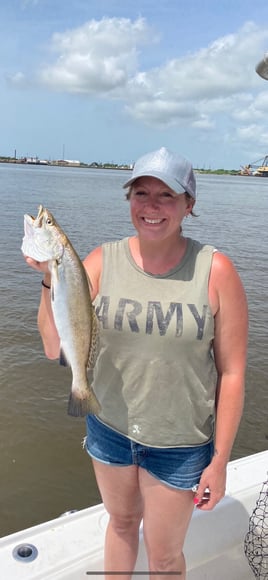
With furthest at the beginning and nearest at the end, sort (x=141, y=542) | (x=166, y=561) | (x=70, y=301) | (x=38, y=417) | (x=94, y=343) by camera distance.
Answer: (x=38, y=417) < (x=141, y=542) < (x=166, y=561) < (x=94, y=343) < (x=70, y=301)

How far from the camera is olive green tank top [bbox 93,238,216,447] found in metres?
2.34

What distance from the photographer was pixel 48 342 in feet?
8.69

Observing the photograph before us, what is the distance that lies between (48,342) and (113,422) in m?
0.54

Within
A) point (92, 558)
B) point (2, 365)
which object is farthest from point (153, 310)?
point (2, 365)

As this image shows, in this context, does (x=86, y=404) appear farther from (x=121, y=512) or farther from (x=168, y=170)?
(x=168, y=170)

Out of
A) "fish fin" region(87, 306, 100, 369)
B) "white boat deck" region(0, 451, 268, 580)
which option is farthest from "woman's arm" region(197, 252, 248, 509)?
Result: "white boat deck" region(0, 451, 268, 580)

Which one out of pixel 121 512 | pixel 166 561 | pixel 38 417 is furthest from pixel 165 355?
pixel 38 417

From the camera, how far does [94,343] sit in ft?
8.23

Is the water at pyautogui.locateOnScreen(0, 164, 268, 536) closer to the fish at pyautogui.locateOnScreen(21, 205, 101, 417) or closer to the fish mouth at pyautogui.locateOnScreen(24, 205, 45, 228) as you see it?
the fish at pyautogui.locateOnScreen(21, 205, 101, 417)

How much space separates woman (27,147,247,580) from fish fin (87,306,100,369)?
0.03 metres

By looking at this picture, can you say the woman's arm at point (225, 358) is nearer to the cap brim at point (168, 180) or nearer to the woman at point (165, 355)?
the woman at point (165, 355)

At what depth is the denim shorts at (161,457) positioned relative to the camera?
2453 millimetres

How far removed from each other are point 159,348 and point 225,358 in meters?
0.34

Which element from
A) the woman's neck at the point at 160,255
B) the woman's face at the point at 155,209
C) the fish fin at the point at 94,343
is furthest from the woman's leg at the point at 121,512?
the woman's face at the point at 155,209
